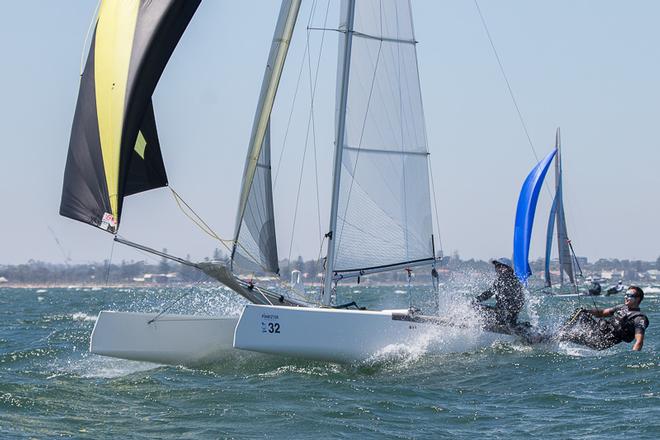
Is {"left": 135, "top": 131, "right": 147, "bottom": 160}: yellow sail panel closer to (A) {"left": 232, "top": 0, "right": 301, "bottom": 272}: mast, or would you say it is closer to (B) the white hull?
(A) {"left": 232, "top": 0, "right": 301, "bottom": 272}: mast

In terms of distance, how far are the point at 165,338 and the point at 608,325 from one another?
5.49 m

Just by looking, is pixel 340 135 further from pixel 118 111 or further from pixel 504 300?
pixel 118 111

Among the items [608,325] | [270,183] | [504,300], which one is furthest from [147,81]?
[608,325]

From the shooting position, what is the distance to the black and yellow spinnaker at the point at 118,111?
11.7 metres

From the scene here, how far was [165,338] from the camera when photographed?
44.0 feet

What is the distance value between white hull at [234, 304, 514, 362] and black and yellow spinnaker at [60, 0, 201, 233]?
6.27ft

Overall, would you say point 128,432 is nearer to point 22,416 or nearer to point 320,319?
point 22,416

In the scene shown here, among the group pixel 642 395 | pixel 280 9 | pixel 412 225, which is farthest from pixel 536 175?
pixel 642 395

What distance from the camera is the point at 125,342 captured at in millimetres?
13195

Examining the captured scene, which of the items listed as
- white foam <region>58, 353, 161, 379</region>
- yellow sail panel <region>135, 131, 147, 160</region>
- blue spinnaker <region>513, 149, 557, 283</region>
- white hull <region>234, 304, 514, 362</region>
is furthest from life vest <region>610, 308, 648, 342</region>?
yellow sail panel <region>135, 131, 147, 160</region>

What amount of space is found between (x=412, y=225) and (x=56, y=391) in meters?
5.23

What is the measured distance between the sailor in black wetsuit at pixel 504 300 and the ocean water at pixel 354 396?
35cm

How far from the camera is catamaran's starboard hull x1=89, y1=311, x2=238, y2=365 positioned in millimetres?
13164

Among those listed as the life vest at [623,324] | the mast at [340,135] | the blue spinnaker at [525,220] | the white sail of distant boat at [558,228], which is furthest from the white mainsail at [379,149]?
the white sail of distant boat at [558,228]
